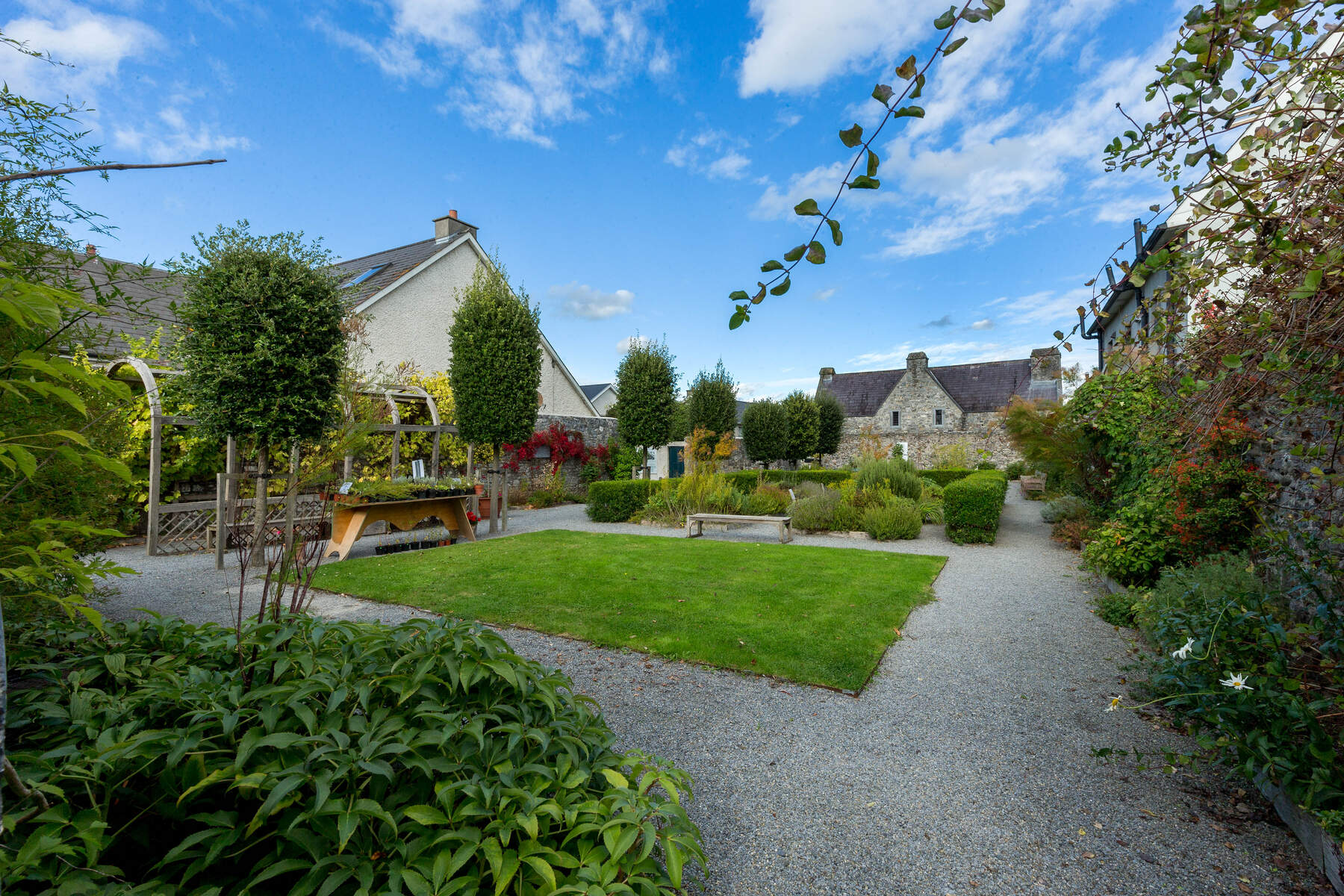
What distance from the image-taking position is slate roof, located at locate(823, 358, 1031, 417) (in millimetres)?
28781

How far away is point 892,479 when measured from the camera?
39.4ft

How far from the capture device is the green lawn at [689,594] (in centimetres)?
438

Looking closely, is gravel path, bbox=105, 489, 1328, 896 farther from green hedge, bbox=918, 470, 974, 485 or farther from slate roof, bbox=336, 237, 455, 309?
green hedge, bbox=918, 470, 974, 485

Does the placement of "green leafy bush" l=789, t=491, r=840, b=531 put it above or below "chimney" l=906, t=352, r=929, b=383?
below

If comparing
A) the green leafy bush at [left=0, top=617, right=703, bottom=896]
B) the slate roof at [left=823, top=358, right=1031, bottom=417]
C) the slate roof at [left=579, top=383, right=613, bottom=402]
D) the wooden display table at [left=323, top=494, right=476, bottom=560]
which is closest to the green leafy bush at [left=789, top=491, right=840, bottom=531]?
the wooden display table at [left=323, top=494, right=476, bottom=560]

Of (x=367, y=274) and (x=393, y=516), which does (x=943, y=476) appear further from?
(x=367, y=274)

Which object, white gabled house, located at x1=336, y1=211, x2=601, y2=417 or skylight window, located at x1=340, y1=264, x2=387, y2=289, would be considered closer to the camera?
white gabled house, located at x1=336, y1=211, x2=601, y2=417

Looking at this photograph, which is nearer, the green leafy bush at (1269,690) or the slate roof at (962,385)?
the green leafy bush at (1269,690)

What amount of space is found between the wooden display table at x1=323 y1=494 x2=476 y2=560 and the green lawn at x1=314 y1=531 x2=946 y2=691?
1.51 ft

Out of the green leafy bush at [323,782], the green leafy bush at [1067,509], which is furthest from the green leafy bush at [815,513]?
the green leafy bush at [323,782]

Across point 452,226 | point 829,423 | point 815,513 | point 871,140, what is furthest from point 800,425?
point 871,140

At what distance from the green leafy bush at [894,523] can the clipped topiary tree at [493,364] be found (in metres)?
6.21

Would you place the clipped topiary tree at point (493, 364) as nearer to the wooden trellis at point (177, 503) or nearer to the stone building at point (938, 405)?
the wooden trellis at point (177, 503)

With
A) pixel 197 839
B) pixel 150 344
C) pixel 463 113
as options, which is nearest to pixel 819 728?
pixel 197 839
